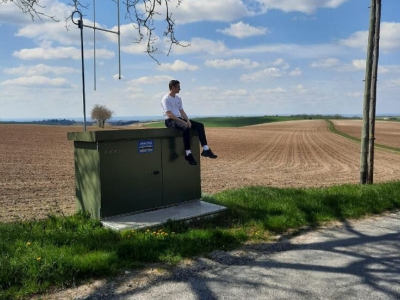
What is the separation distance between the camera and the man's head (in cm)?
679

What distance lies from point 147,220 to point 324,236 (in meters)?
2.53

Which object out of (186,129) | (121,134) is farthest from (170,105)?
(121,134)

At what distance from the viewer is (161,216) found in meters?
5.69

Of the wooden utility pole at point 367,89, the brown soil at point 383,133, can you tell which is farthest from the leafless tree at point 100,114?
the wooden utility pole at point 367,89

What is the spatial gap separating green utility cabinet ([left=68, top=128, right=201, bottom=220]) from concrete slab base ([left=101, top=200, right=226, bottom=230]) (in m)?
0.14

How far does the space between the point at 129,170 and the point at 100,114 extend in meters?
76.4

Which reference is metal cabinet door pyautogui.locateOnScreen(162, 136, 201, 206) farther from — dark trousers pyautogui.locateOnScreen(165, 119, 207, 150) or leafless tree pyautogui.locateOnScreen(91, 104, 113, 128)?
leafless tree pyautogui.locateOnScreen(91, 104, 113, 128)

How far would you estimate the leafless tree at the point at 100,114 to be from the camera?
79062 millimetres

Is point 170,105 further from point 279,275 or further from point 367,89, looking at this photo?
point 367,89

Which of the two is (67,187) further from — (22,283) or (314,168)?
(314,168)

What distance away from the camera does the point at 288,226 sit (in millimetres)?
5496

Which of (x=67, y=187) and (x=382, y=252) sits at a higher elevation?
(x=382, y=252)

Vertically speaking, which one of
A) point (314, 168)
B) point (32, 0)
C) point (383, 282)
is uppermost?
point (32, 0)

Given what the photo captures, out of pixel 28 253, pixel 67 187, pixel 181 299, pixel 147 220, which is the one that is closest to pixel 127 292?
pixel 181 299
